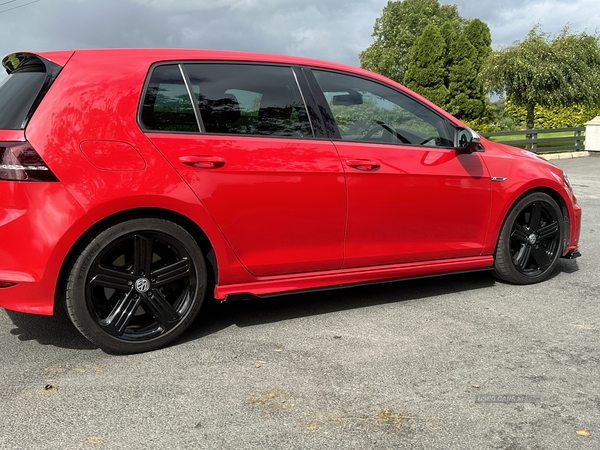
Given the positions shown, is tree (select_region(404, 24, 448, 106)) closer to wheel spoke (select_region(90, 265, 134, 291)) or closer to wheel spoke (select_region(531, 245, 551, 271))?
wheel spoke (select_region(531, 245, 551, 271))

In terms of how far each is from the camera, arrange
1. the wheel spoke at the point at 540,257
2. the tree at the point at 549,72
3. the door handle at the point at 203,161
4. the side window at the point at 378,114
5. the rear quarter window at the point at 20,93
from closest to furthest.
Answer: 1. the rear quarter window at the point at 20,93
2. the door handle at the point at 203,161
3. the side window at the point at 378,114
4. the wheel spoke at the point at 540,257
5. the tree at the point at 549,72

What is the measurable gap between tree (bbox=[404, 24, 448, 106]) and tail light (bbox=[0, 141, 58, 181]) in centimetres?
3449

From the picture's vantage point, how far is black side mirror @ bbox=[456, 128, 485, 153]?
4668 millimetres

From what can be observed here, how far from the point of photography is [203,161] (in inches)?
149

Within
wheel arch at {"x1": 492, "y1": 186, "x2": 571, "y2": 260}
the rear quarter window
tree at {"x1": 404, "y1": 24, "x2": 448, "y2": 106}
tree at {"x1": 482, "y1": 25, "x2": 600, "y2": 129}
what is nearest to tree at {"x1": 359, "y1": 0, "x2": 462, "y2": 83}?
tree at {"x1": 404, "y1": 24, "x2": 448, "y2": 106}

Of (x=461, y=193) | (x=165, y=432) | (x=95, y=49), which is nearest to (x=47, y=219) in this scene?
(x=95, y=49)

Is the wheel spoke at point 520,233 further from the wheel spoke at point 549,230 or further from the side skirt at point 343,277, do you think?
the side skirt at point 343,277

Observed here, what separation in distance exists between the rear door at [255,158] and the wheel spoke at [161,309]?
527 millimetres

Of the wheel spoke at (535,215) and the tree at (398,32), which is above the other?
the tree at (398,32)

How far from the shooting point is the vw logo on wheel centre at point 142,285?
374cm

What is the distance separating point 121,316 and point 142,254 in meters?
0.37

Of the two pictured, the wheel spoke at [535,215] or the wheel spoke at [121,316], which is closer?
the wheel spoke at [121,316]

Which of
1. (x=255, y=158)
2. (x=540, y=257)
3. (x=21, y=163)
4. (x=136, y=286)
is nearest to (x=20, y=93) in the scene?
(x=21, y=163)

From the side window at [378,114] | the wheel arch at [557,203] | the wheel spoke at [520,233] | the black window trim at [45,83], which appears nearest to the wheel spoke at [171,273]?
the black window trim at [45,83]
